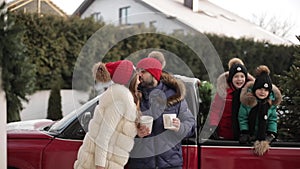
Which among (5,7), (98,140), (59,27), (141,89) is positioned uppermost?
(59,27)

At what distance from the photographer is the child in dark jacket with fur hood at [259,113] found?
3627 mm

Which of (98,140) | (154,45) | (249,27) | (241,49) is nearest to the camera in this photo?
(98,140)

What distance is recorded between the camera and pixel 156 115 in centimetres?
343

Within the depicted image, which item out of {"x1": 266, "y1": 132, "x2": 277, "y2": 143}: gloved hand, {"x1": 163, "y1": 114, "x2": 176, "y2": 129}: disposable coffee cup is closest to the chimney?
{"x1": 266, "y1": 132, "x2": 277, "y2": 143}: gloved hand

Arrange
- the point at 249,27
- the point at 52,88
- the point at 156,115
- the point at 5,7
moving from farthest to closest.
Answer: the point at 249,27
the point at 52,88
the point at 156,115
the point at 5,7

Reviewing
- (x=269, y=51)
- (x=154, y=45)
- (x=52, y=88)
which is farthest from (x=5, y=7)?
(x=269, y=51)

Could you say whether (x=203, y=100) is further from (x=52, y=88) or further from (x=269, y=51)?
(x=269, y=51)

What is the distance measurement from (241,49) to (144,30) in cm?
660

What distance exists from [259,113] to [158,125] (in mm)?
841

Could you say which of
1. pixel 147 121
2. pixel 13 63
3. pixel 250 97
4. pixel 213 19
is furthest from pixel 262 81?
pixel 213 19

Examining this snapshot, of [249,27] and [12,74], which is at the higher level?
[249,27]

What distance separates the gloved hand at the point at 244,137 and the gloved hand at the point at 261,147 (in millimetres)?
77

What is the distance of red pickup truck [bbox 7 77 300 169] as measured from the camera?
3664 millimetres

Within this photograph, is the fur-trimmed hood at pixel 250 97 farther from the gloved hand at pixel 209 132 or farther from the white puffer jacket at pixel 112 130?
the white puffer jacket at pixel 112 130
